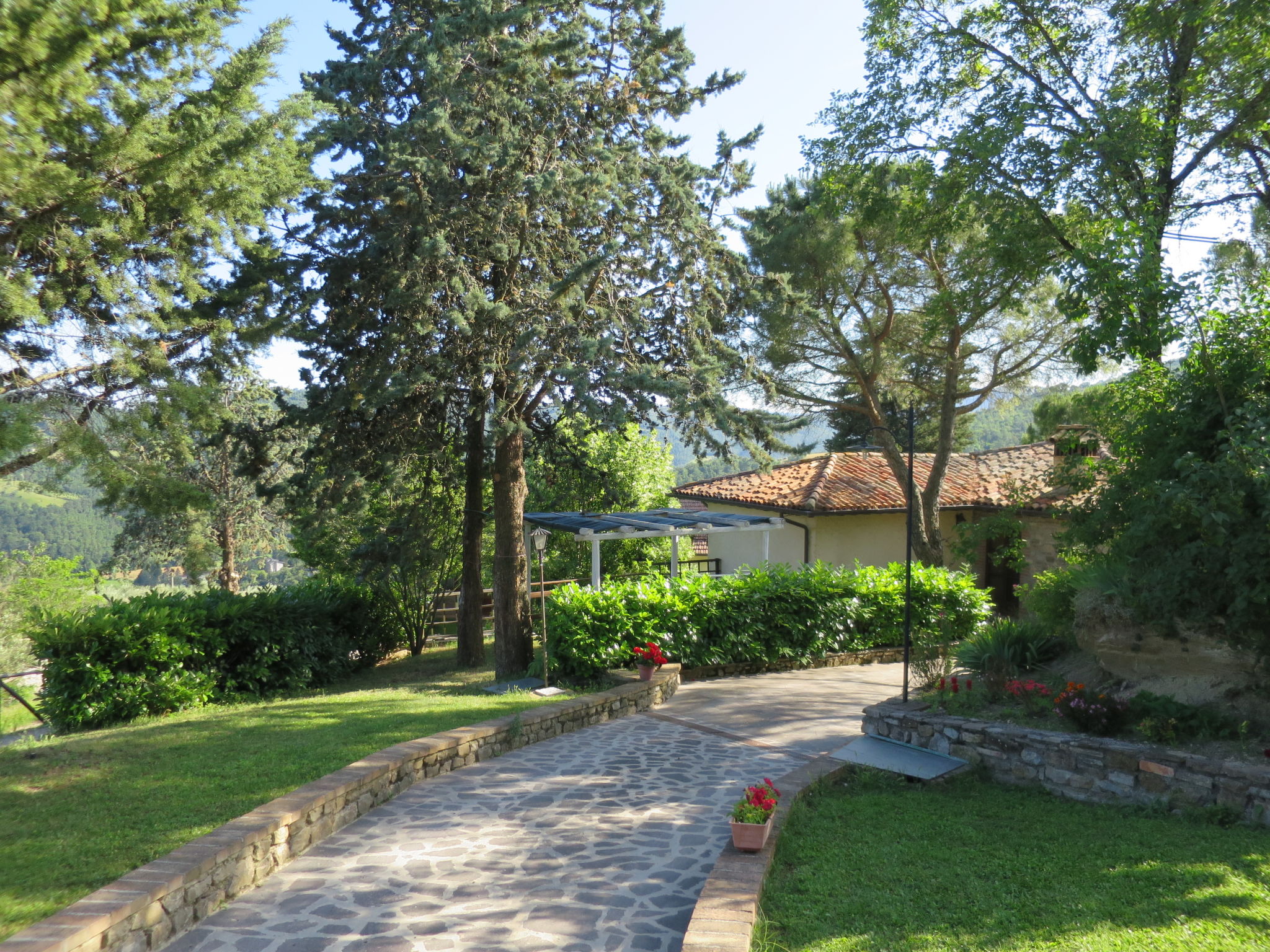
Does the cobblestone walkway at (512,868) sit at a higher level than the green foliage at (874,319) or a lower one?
lower

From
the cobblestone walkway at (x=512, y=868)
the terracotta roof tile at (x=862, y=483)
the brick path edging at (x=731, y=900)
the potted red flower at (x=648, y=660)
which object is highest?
the terracotta roof tile at (x=862, y=483)

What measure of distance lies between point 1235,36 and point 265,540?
111 feet

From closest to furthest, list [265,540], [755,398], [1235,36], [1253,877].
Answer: [1253,877] < [1235,36] < [755,398] < [265,540]

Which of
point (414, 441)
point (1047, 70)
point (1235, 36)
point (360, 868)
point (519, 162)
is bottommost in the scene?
point (360, 868)

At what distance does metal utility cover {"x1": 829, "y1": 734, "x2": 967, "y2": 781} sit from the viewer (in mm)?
7285

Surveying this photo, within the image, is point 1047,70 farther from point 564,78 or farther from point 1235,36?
point 564,78

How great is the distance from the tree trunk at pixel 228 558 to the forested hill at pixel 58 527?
150 ft

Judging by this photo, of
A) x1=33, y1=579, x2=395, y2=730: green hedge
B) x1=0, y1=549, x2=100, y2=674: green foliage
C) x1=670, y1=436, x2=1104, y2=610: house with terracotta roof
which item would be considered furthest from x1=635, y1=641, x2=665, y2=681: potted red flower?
x1=0, y1=549, x2=100, y2=674: green foliage

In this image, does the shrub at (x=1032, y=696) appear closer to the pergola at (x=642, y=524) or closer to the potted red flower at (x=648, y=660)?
the potted red flower at (x=648, y=660)

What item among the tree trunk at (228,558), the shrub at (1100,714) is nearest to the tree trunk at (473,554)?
the shrub at (1100,714)

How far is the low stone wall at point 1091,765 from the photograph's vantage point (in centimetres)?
646

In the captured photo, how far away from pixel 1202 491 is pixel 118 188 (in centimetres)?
959

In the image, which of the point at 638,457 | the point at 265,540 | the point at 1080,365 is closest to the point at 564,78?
the point at 1080,365

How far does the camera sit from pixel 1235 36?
10617mm
